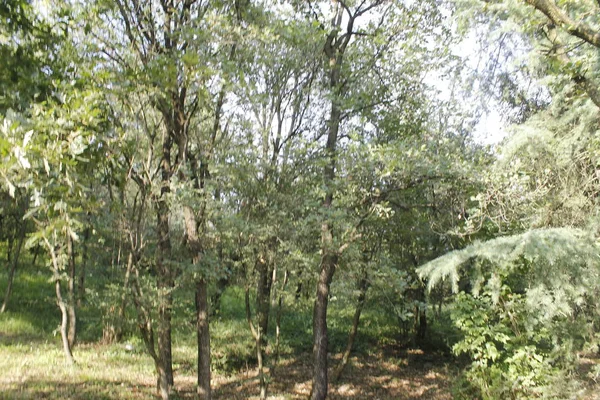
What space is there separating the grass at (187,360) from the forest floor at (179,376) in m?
0.02

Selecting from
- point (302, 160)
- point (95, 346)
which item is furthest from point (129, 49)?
point (95, 346)

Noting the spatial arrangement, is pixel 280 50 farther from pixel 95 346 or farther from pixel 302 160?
pixel 95 346

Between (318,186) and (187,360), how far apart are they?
6.41 meters

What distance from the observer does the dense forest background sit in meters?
5.34

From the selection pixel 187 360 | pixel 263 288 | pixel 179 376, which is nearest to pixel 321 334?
pixel 263 288

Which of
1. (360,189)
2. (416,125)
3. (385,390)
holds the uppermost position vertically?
(416,125)

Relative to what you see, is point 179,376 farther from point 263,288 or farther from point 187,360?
point 263,288

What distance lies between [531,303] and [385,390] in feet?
21.7

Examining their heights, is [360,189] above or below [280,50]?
below

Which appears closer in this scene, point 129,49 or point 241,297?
point 129,49

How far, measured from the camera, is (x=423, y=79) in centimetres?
968

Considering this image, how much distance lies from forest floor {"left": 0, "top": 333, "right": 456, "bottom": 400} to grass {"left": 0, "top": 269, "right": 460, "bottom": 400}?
2 cm

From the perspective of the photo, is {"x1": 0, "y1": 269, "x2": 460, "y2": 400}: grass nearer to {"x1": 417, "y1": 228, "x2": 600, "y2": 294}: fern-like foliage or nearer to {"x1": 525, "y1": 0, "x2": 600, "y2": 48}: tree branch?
{"x1": 417, "y1": 228, "x2": 600, "y2": 294}: fern-like foliage

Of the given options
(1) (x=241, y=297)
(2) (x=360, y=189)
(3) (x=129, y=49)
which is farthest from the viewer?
(1) (x=241, y=297)
